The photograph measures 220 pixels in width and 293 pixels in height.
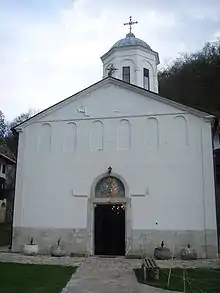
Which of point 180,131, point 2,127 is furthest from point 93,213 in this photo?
point 2,127

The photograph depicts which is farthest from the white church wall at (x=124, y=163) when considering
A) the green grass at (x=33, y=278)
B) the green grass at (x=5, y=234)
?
the green grass at (x=5, y=234)

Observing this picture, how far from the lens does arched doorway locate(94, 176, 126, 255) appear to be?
1702 cm

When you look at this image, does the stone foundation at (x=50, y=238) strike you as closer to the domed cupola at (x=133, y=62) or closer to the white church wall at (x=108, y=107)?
the white church wall at (x=108, y=107)

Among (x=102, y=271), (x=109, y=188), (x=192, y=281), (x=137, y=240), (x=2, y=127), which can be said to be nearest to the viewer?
(x=192, y=281)

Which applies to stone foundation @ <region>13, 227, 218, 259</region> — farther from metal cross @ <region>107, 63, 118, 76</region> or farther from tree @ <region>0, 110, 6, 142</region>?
tree @ <region>0, 110, 6, 142</region>

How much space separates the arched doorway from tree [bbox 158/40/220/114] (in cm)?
1686

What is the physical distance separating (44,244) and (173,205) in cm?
594

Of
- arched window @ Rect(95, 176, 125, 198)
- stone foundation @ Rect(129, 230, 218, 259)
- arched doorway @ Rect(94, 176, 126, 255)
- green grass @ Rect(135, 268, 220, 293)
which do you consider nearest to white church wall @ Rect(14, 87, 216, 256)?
stone foundation @ Rect(129, 230, 218, 259)

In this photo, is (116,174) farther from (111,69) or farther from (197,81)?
(197,81)

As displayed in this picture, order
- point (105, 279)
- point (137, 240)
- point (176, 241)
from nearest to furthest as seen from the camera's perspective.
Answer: point (105, 279) < point (176, 241) < point (137, 240)

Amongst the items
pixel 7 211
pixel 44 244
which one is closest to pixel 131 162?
pixel 44 244

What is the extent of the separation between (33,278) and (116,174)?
7.31 metres

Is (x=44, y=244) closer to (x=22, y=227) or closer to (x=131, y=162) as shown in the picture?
(x=22, y=227)

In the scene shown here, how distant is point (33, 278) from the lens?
10469 mm
